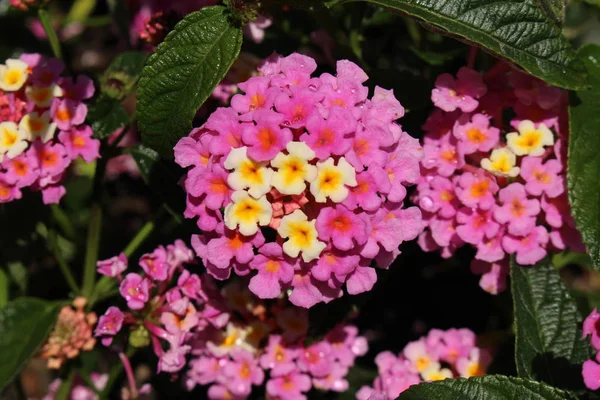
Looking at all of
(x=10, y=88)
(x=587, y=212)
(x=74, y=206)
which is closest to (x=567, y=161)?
(x=587, y=212)

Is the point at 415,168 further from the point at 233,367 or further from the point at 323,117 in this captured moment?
the point at 233,367

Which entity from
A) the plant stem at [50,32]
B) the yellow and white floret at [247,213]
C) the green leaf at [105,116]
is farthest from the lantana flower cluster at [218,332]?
the plant stem at [50,32]

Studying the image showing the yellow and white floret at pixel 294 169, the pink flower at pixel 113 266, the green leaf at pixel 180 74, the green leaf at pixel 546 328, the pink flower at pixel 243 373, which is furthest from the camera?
the pink flower at pixel 243 373

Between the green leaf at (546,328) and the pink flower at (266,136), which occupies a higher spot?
the pink flower at (266,136)

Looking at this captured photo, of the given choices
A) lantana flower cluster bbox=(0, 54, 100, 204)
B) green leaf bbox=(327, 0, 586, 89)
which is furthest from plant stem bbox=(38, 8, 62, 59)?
green leaf bbox=(327, 0, 586, 89)

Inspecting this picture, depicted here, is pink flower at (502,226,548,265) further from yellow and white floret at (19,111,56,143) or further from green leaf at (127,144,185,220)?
yellow and white floret at (19,111,56,143)

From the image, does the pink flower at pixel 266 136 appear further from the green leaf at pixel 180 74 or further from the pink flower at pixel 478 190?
the pink flower at pixel 478 190
